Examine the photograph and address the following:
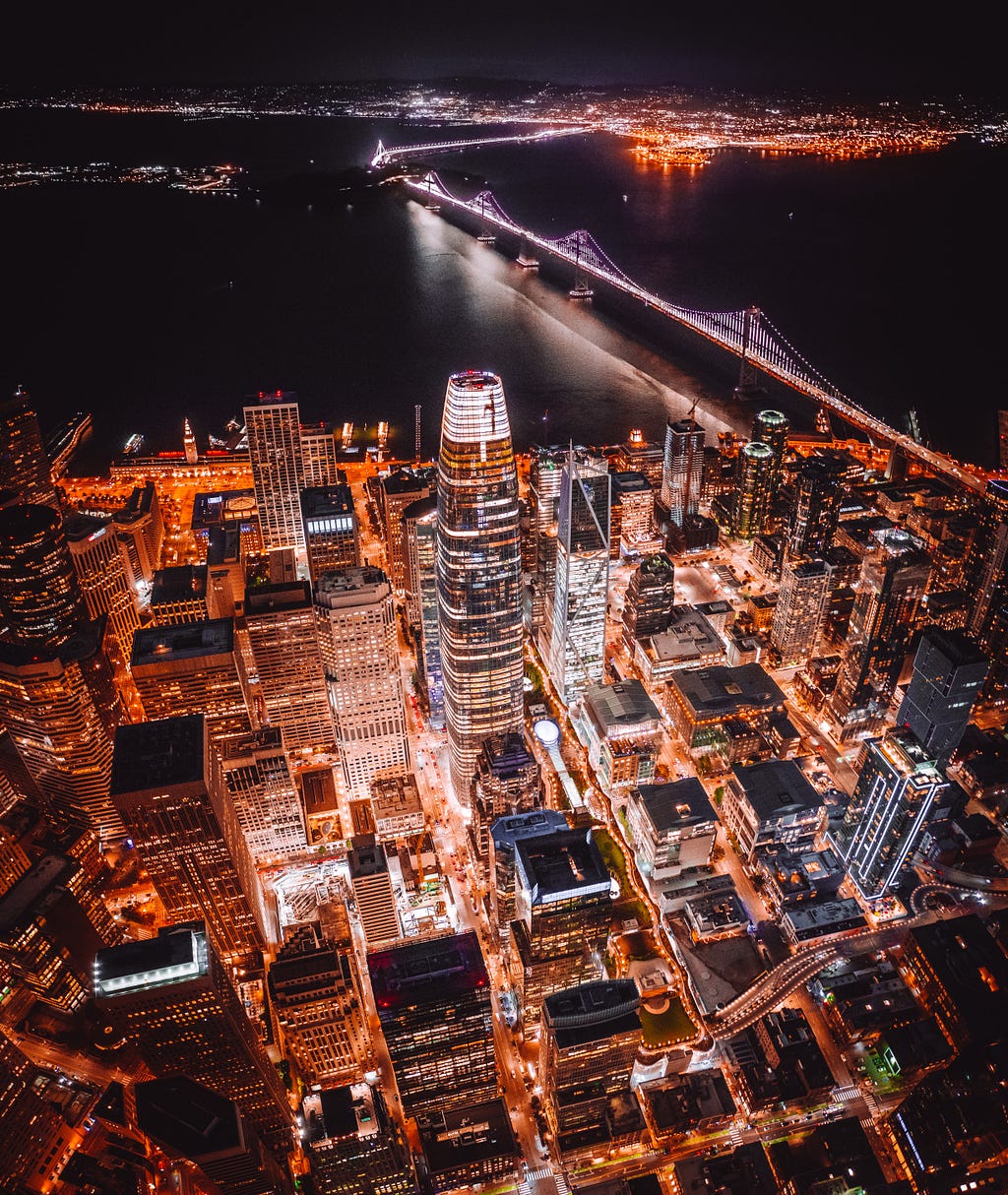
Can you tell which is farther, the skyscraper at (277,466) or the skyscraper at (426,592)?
the skyscraper at (277,466)

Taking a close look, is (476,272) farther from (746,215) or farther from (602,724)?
(602,724)

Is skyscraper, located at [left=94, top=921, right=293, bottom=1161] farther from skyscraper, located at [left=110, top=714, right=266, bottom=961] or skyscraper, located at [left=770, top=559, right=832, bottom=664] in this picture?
skyscraper, located at [left=770, top=559, right=832, bottom=664]

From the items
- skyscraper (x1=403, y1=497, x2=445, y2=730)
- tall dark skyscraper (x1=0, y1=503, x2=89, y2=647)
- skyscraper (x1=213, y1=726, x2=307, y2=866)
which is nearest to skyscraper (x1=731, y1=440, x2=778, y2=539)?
skyscraper (x1=403, y1=497, x2=445, y2=730)

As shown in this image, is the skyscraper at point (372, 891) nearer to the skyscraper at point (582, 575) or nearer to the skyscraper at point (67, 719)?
the skyscraper at point (67, 719)

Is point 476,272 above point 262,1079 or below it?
above

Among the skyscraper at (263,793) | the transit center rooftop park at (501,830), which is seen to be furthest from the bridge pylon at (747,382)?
the skyscraper at (263,793)

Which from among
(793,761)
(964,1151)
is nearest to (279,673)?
(793,761)

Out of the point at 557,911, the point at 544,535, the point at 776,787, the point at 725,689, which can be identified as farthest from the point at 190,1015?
the point at 544,535
